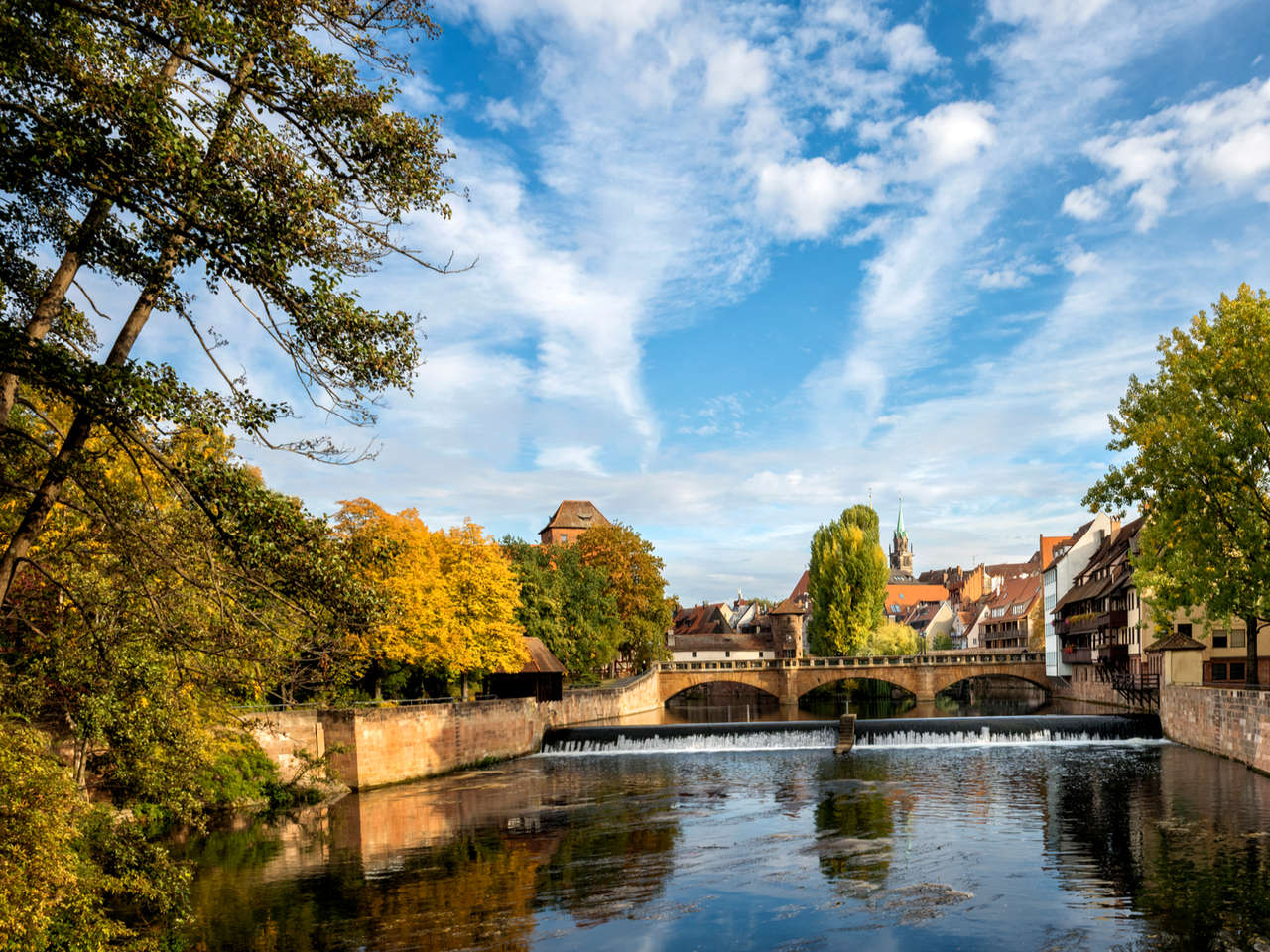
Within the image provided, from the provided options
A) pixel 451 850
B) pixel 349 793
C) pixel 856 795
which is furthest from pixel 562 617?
pixel 451 850

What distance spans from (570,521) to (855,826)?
96223 millimetres

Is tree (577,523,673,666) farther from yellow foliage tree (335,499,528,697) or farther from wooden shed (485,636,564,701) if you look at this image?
yellow foliage tree (335,499,528,697)

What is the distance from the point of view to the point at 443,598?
125ft

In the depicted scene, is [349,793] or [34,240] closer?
[34,240]

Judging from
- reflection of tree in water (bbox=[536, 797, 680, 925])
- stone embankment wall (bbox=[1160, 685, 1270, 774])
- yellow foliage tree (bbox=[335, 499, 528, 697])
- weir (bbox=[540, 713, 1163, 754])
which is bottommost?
weir (bbox=[540, 713, 1163, 754])

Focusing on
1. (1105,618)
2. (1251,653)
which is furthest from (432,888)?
(1105,618)

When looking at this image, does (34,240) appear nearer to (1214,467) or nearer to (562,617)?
(1214,467)

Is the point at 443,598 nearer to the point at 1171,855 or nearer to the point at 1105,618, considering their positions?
the point at 1171,855

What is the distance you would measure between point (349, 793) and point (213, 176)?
27.2 metres

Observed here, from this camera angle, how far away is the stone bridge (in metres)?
72.2

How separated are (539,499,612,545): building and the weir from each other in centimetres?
7427

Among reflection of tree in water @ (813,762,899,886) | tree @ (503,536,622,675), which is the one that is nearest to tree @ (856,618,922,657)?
tree @ (503,536,622,675)

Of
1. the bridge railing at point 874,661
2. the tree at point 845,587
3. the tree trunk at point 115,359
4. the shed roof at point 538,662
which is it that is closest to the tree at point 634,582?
the bridge railing at point 874,661

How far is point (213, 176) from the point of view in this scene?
27.3ft
